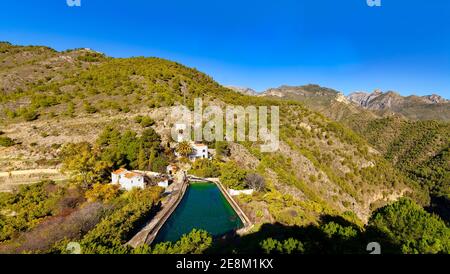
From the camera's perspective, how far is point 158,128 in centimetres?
4109

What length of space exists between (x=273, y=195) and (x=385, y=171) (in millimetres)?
51360

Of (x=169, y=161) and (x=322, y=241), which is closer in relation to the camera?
(x=322, y=241)

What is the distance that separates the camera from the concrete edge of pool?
17.7 meters

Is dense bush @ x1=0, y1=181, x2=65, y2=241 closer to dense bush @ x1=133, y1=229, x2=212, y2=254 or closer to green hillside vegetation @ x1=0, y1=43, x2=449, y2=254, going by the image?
green hillside vegetation @ x1=0, y1=43, x2=449, y2=254

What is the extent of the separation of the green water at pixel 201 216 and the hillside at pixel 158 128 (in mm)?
1982

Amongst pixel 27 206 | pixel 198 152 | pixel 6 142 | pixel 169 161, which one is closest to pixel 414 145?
pixel 198 152

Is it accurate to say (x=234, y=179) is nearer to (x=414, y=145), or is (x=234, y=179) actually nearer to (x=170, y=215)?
(x=170, y=215)

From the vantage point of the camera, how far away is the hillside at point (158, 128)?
3250 centimetres

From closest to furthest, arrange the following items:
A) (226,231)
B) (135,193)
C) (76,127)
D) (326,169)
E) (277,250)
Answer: (277,250) < (226,231) < (135,193) < (76,127) < (326,169)

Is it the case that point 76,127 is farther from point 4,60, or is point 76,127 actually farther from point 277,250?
point 4,60

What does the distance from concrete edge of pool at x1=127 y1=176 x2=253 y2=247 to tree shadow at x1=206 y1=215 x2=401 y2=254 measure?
7.47ft

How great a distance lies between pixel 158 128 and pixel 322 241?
30.9m
